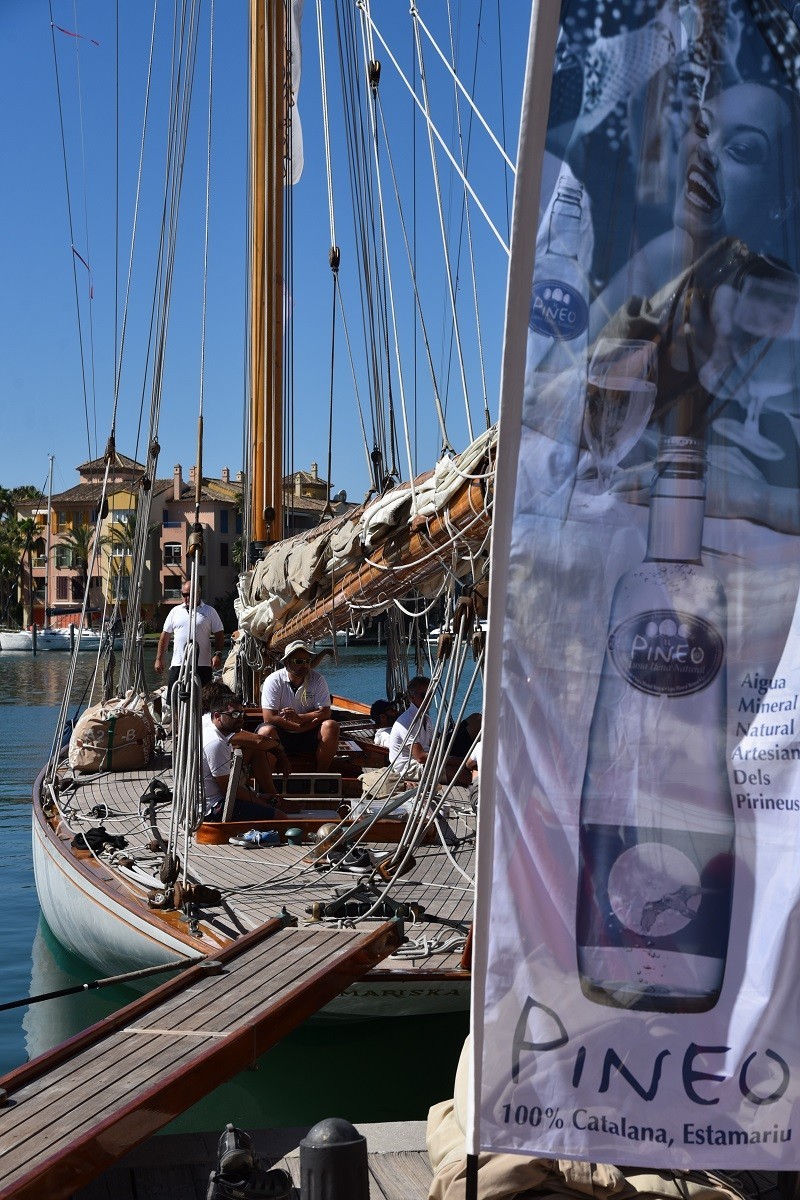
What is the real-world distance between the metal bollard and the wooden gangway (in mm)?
662

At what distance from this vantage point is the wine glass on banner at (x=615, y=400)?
249 cm

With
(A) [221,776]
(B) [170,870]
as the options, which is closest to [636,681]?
(B) [170,870]

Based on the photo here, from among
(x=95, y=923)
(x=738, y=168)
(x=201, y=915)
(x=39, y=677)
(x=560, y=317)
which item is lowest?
(x=39, y=677)

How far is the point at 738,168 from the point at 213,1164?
3320 mm

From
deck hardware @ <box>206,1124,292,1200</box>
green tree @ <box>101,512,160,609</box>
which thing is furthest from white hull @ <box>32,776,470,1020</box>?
green tree @ <box>101,512,160,609</box>

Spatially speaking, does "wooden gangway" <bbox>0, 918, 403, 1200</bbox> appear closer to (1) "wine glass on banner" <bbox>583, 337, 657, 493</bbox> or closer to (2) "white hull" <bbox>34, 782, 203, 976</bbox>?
(2) "white hull" <bbox>34, 782, 203, 976</bbox>

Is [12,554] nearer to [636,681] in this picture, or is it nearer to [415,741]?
[415,741]

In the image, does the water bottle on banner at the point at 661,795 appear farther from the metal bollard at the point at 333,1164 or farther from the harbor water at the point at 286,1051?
the harbor water at the point at 286,1051

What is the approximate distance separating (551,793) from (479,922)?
29cm

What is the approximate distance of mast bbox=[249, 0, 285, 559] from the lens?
13.3m

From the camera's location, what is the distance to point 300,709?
9.85m

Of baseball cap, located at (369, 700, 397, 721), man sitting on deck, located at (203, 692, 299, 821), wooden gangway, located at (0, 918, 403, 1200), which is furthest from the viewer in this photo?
baseball cap, located at (369, 700, 397, 721)

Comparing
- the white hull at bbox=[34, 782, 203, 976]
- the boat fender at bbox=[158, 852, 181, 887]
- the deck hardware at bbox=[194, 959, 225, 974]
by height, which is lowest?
the white hull at bbox=[34, 782, 203, 976]

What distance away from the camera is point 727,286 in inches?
99.3
